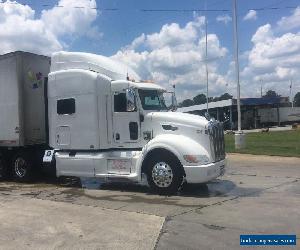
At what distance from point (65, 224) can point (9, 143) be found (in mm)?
7073

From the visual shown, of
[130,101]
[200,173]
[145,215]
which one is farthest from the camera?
[130,101]

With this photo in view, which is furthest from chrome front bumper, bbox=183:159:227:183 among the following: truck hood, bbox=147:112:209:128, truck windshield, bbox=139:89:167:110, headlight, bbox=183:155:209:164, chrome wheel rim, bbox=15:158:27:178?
chrome wheel rim, bbox=15:158:27:178

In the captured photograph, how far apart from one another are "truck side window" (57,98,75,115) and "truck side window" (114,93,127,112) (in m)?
1.30

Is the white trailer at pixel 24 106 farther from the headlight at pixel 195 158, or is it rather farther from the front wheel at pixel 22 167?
the headlight at pixel 195 158

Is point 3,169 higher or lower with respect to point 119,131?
lower

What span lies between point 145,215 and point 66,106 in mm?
5319

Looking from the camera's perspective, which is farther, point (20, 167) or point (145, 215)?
point (20, 167)

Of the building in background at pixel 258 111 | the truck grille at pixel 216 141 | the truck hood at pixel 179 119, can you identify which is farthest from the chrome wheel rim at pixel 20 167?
the building in background at pixel 258 111

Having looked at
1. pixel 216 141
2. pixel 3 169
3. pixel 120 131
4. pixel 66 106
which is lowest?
pixel 3 169

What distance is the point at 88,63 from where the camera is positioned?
13.4 metres

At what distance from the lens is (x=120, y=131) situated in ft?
42.3

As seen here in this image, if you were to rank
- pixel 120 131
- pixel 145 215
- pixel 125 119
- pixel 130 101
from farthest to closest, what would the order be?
1. pixel 120 131
2. pixel 125 119
3. pixel 130 101
4. pixel 145 215

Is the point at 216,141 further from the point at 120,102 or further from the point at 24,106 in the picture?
the point at 24,106

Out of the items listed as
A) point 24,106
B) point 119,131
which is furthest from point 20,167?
point 119,131
